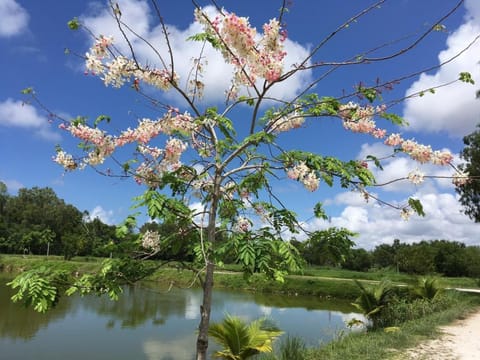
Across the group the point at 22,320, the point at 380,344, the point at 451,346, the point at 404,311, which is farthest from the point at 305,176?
the point at 22,320

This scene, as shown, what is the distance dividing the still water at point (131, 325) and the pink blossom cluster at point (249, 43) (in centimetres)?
362

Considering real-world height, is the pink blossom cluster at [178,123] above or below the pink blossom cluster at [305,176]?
above

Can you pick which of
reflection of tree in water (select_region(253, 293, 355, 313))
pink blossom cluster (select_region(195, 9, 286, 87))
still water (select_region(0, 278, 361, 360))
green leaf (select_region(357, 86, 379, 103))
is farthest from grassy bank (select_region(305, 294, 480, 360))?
reflection of tree in water (select_region(253, 293, 355, 313))

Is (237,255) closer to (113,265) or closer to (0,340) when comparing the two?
(113,265)

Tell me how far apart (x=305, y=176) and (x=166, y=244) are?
122 centimetres

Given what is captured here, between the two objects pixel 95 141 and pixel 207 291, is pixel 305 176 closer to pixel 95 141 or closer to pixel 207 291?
pixel 207 291

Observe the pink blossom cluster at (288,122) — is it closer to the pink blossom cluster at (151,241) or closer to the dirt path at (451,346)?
the pink blossom cluster at (151,241)

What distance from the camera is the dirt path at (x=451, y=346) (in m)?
5.70

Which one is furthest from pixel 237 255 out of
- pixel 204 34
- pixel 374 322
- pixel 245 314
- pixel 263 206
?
pixel 245 314

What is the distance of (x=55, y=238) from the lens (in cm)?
5634

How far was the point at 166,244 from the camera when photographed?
330cm

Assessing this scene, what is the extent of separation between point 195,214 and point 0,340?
1007 centimetres

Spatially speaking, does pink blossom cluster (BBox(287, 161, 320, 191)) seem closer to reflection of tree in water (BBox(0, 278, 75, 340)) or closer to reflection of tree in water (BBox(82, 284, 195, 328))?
reflection of tree in water (BBox(0, 278, 75, 340))

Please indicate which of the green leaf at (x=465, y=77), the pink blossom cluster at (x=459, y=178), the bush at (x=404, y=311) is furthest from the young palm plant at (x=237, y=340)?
the bush at (x=404, y=311)
